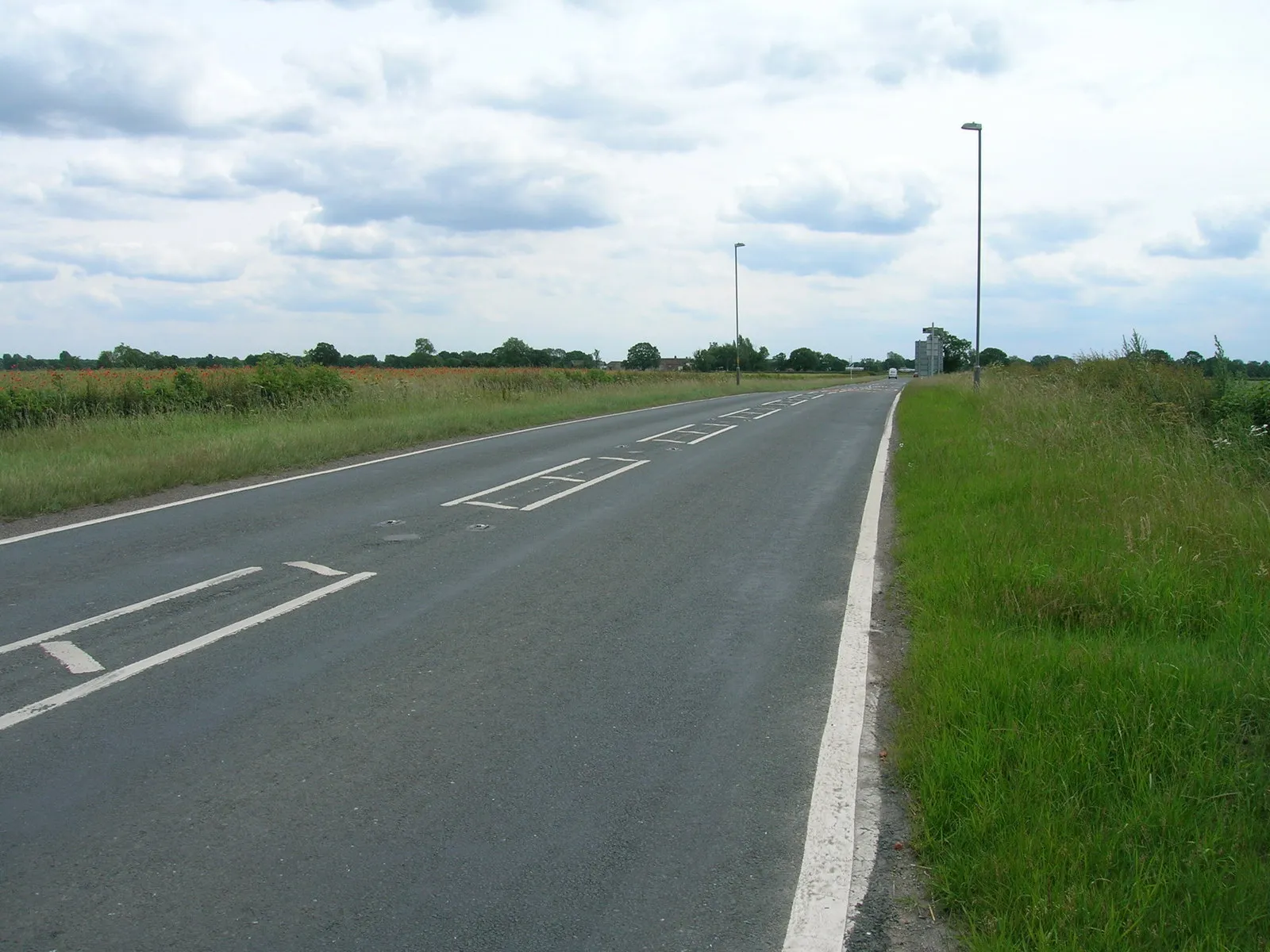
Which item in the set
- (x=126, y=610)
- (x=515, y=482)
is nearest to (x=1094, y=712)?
(x=126, y=610)

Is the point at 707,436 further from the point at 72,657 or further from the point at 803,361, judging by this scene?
the point at 803,361

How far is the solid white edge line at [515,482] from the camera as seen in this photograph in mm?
11367

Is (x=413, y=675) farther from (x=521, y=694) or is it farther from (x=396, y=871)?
(x=396, y=871)

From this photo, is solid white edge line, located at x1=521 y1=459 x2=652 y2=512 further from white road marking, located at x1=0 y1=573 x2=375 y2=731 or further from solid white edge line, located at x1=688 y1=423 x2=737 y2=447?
white road marking, located at x1=0 y1=573 x2=375 y2=731

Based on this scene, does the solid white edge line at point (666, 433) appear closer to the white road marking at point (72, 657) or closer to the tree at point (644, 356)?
the white road marking at point (72, 657)

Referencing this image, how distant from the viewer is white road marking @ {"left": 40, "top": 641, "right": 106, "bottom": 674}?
17.7 ft

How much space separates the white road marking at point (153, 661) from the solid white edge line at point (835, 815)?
3.78 metres

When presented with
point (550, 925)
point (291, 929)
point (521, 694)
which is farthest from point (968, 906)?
point (521, 694)

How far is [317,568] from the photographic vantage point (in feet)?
25.8

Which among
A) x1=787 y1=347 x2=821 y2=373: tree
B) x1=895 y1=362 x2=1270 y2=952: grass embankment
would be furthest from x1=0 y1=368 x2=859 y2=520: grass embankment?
x1=787 y1=347 x2=821 y2=373: tree

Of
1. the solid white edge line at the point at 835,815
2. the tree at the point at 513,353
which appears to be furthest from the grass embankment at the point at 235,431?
the tree at the point at 513,353

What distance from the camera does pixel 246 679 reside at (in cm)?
529

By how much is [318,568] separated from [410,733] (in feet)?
11.8

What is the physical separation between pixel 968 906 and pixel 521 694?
263 centimetres
